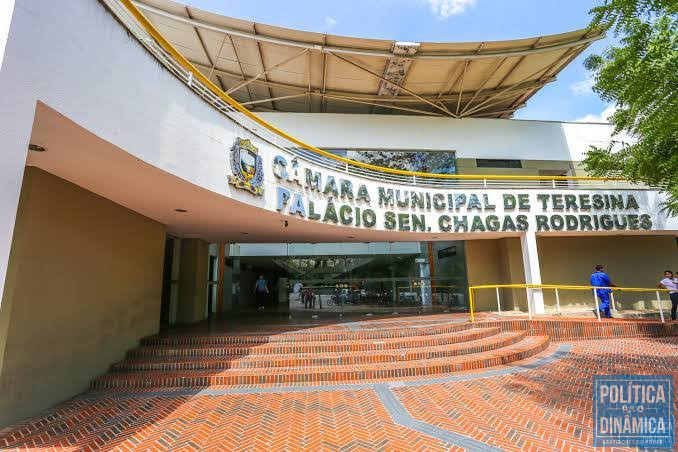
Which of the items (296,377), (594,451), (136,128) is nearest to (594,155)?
(594,451)

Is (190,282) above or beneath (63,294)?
above

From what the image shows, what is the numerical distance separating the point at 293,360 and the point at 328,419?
8.11 feet

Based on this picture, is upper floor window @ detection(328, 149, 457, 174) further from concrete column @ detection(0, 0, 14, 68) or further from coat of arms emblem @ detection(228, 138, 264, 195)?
concrete column @ detection(0, 0, 14, 68)

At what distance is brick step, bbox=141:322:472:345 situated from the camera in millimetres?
7863

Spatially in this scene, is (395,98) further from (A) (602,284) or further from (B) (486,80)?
(A) (602,284)

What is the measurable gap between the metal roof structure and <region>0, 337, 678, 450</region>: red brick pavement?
1170cm

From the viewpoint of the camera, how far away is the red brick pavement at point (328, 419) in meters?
3.86

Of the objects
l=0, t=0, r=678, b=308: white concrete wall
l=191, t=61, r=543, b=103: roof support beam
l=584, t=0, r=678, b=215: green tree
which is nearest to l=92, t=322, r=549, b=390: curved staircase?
l=0, t=0, r=678, b=308: white concrete wall

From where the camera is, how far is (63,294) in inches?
217

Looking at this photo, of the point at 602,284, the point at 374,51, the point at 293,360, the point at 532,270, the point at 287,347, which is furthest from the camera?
the point at 374,51

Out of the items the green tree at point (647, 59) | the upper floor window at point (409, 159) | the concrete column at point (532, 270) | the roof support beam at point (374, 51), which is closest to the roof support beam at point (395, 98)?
the roof support beam at point (374, 51)

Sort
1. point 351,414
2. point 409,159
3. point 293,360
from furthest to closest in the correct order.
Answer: point 409,159 < point 293,360 < point 351,414

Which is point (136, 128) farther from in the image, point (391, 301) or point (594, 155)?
point (391, 301)

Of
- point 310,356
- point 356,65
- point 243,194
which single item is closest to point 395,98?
point 356,65
